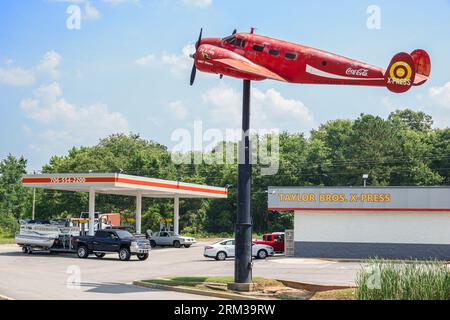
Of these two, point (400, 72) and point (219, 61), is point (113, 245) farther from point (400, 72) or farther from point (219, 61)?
point (400, 72)

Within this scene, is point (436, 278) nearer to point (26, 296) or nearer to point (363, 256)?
point (26, 296)

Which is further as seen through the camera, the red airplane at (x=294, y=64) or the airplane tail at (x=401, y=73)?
the red airplane at (x=294, y=64)

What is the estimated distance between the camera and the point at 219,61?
21.9 meters

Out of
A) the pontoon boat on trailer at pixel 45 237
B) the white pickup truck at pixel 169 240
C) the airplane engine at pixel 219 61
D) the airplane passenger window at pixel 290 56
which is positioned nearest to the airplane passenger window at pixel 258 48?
the airplane engine at pixel 219 61

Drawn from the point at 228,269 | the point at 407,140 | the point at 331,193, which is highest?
the point at 407,140

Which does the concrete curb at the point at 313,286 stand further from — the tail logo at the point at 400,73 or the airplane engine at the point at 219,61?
the airplane engine at the point at 219,61

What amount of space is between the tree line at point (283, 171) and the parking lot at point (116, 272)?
39.0m

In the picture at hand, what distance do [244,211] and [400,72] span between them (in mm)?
7571

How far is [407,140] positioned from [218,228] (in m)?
27.9

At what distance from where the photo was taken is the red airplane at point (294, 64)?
62.8ft
